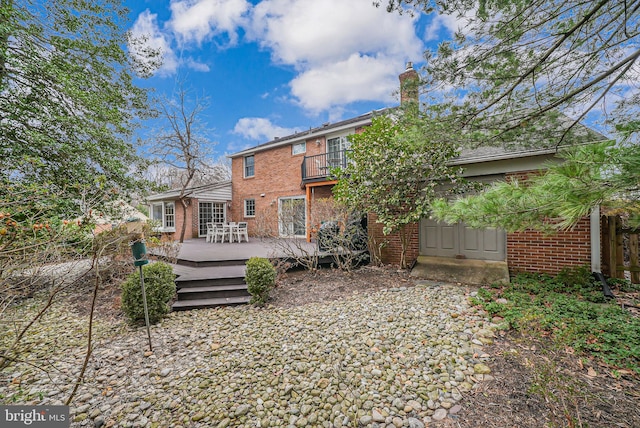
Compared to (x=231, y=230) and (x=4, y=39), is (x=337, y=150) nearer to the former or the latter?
(x=231, y=230)

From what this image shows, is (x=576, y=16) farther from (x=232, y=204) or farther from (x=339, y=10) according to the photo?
(x=232, y=204)

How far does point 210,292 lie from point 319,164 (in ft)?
27.7

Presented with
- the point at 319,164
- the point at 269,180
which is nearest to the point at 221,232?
the point at 269,180

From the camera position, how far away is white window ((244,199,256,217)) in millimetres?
15333

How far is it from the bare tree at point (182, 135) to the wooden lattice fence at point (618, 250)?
Result: 14468 mm

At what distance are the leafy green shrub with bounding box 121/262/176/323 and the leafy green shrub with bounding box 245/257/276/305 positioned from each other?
1316mm

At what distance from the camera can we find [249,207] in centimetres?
1556

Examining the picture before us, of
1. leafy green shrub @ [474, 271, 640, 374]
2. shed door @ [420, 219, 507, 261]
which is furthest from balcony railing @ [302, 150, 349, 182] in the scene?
leafy green shrub @ [474, 271, 640, 374]

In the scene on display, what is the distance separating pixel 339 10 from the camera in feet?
20.3

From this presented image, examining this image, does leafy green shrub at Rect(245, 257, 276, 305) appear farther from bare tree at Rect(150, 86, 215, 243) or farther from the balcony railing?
bare tree at Rect(150, 86, 215, 243)

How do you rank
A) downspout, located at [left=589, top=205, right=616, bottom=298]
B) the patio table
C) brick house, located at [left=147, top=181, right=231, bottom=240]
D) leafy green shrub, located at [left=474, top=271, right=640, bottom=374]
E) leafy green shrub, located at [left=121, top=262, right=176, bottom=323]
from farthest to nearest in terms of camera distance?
brick house, located at [left=147, top=181, right=231, bottom=240] → the patio table → downspout, located at [left=589, top=205, right=616, bottom=298] → leafy green shrub, located at [left=121, top=262, right=176, bottom=323] → leafy green shrub, located at [left=474, top=271, right=640, bottom=374]

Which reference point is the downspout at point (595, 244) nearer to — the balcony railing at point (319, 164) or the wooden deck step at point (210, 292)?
the wooden deck step at point (210, 292)

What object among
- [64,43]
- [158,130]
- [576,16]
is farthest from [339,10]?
[158,130]

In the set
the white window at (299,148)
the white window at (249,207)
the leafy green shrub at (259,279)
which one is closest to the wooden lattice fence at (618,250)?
the leafy green shrub at (259,279)
